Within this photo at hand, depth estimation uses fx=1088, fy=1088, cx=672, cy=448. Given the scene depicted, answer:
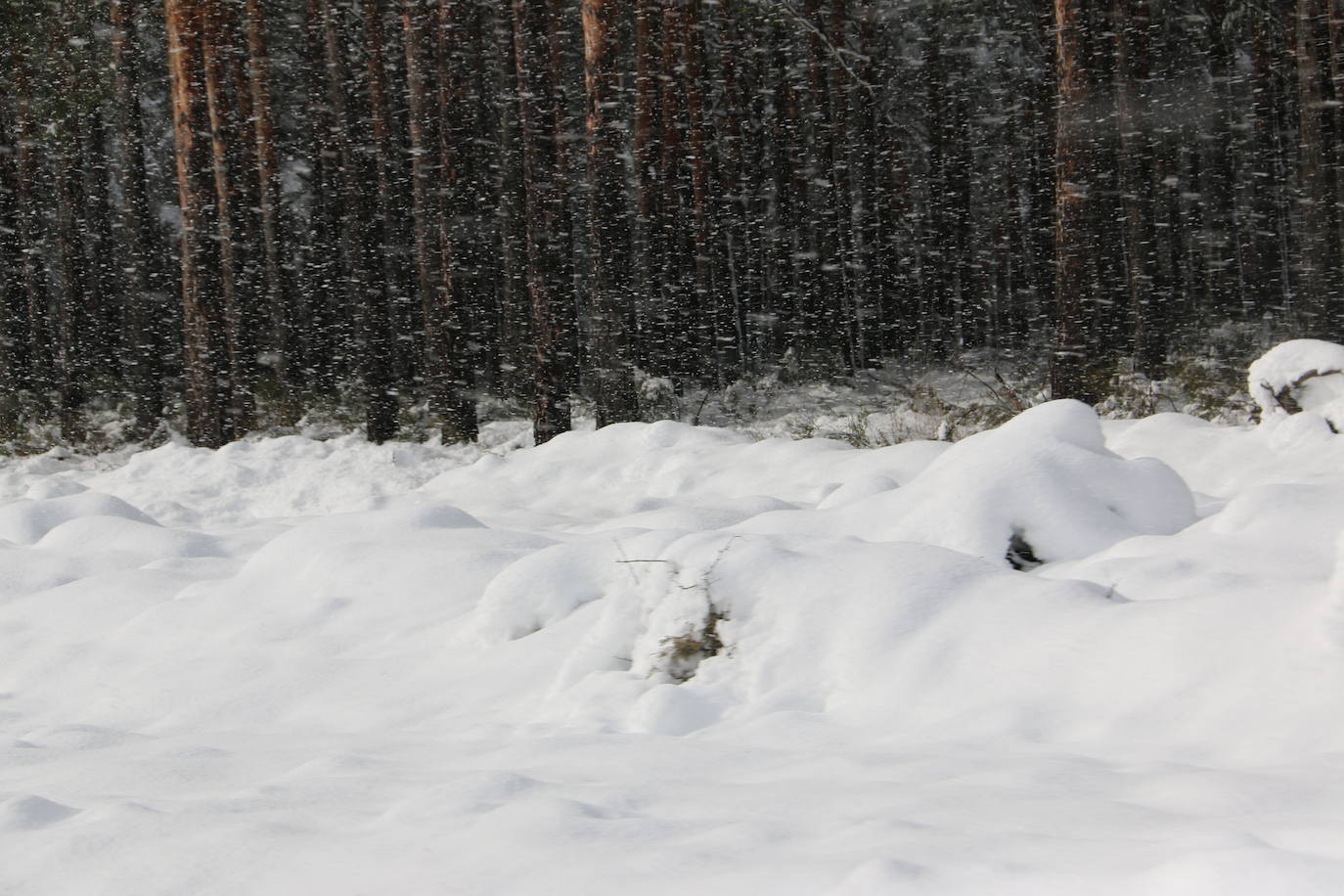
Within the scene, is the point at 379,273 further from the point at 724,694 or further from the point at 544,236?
the point at 724,694

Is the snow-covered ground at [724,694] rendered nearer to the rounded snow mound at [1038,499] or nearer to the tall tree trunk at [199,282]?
the rounded snow mound at [1038,499]

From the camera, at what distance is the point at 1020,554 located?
4016 millimetres

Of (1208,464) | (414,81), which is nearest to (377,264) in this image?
(414,81)

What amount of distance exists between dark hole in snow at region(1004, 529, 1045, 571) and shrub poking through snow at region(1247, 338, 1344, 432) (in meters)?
3.00

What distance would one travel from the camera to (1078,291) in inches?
387

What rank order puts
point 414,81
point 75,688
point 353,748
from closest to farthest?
1. point 353,748
2. point 75,688
3. point 414,81

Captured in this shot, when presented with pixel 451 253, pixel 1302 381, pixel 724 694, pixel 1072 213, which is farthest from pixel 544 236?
pixel 724 694

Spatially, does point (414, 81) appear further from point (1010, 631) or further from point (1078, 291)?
point (1010, 631)

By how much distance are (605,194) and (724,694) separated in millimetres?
8322

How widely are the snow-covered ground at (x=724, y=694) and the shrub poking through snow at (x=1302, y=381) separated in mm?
219

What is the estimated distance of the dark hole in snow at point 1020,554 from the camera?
13.0 feet

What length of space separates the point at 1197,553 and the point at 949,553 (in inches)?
33.2

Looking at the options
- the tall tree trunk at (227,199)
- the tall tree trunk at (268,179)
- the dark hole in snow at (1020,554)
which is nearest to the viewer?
the dark hole in snow at (1020,554)

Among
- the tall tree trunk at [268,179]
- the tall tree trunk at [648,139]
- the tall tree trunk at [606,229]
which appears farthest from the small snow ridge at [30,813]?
the tall tree trunk at [268,179]
